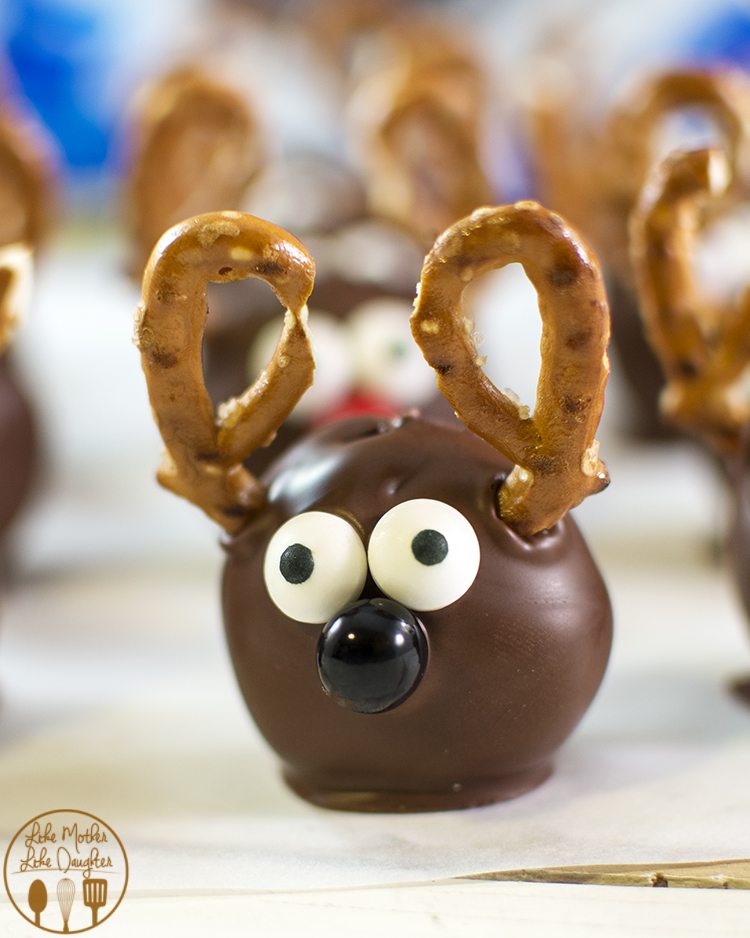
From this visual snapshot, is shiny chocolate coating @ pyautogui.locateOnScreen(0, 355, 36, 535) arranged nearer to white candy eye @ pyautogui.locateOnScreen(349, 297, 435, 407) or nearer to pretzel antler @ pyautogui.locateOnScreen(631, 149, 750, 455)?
white candy eye @ pyautogui.locateOnScreen(349, 297, 435, 407)

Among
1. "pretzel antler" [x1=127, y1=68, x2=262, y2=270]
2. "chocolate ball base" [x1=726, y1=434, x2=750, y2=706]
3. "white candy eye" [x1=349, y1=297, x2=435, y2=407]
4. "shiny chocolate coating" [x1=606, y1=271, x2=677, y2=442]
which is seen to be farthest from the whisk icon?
"shiny chocolate coating" [x1=606, y1=271, x2=677, y2=442]

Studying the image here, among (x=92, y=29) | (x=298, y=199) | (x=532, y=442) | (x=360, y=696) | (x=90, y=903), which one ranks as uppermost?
(x=92, y=29)

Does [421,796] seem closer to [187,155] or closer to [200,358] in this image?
[200,358]

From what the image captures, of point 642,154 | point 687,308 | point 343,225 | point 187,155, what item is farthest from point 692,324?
point 343,225

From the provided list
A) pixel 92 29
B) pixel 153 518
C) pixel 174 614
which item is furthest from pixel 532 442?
pixel 92 29

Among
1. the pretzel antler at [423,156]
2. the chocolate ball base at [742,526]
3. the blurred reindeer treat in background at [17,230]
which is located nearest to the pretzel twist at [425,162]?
the pretzel antler at [423,156]

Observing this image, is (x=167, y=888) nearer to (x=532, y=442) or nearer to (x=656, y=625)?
(x=532, y=442)
